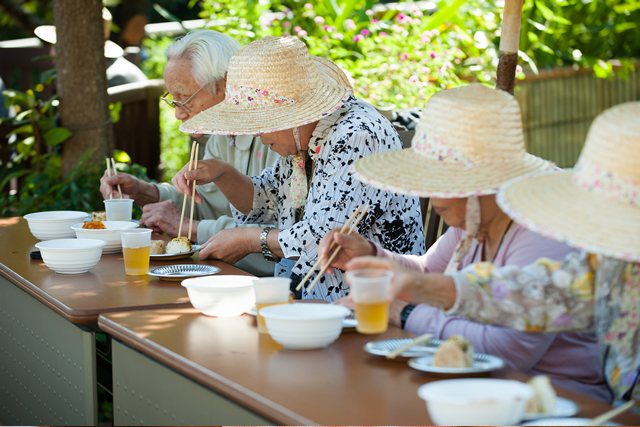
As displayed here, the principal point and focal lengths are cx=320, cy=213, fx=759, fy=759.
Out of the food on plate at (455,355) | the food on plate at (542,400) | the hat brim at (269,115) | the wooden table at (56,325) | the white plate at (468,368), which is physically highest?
the hat brim at (269,115)

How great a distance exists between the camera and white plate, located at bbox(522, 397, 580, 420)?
1391 mm

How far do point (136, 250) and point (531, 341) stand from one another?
57.0 inches

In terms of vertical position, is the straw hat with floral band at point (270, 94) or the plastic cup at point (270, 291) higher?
the straw hat with floral band at point (270, 94)

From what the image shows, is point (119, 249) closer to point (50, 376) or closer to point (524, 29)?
point (50, 376)

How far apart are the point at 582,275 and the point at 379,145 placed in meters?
1.32

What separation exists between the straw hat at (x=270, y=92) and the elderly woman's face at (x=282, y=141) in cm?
13

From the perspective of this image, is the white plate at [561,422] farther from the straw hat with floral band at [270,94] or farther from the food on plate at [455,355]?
the straw hat with floral band at [270,94]

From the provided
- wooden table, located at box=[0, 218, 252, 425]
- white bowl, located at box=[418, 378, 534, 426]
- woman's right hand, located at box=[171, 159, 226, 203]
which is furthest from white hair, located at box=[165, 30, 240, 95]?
white bowl, located at box=[418, 378, 534, 426]

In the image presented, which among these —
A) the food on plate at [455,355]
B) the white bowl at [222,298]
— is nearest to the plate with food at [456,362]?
the food on plate at [455,355]

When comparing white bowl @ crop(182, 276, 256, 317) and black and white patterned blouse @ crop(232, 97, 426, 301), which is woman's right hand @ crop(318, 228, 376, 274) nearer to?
white bowl @ crop(182, 276, 256, 317)

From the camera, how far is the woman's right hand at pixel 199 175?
3.27 metres

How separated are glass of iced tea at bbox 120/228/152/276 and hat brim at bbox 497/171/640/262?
4.57ft

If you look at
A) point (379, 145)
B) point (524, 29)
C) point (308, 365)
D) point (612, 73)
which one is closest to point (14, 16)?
point (524, 29)

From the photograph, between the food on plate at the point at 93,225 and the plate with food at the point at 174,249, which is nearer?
the plate with food at the point at 174,249
